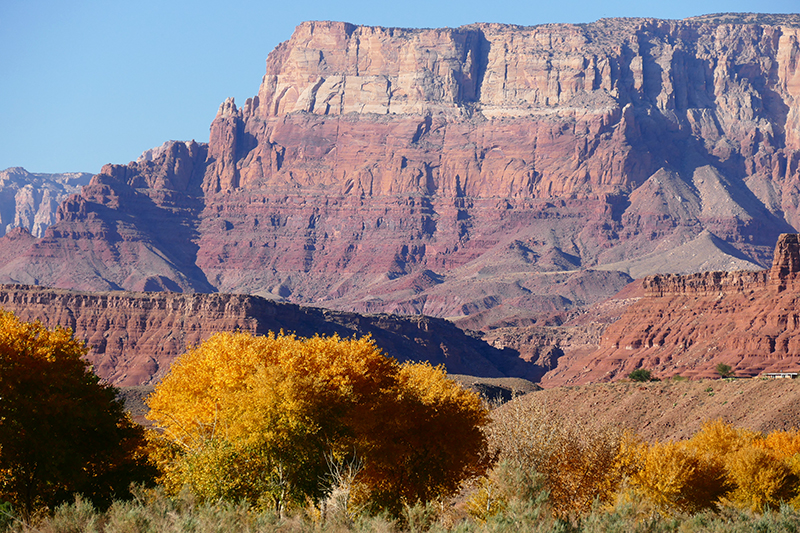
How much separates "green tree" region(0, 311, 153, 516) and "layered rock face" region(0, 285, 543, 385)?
102337 mm

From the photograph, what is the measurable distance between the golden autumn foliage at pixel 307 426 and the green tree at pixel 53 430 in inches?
111

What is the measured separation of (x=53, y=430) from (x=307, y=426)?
10.0 meters

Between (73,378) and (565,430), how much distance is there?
22.2 meters

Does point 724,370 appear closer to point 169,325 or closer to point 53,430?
point 169,325

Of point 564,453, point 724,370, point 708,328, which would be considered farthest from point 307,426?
point 708,328

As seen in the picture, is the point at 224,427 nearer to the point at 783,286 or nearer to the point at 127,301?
the point at 783,286

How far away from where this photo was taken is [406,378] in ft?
202

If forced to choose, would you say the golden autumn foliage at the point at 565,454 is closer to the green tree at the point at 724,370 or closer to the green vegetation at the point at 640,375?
the green tree at the point at 724,370

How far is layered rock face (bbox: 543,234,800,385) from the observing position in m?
119

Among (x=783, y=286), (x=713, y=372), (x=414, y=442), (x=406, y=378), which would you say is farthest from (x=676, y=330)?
(x=414, y=442)

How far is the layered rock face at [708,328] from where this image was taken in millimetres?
119312

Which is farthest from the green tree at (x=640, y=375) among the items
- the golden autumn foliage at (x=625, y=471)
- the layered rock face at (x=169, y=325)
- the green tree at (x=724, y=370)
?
the golden autumn foliage at (x=625, y=471)

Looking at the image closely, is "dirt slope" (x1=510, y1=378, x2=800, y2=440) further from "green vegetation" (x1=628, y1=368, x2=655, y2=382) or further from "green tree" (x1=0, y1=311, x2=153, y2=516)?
"green tree" (x1=0, y1=311, x2=153, y2=516)

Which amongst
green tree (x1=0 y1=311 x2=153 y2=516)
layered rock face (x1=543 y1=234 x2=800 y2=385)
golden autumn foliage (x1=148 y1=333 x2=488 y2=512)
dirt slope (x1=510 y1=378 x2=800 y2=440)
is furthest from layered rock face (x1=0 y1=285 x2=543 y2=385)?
green tree (x1=0 y1=311 x2=153 y2=516)
